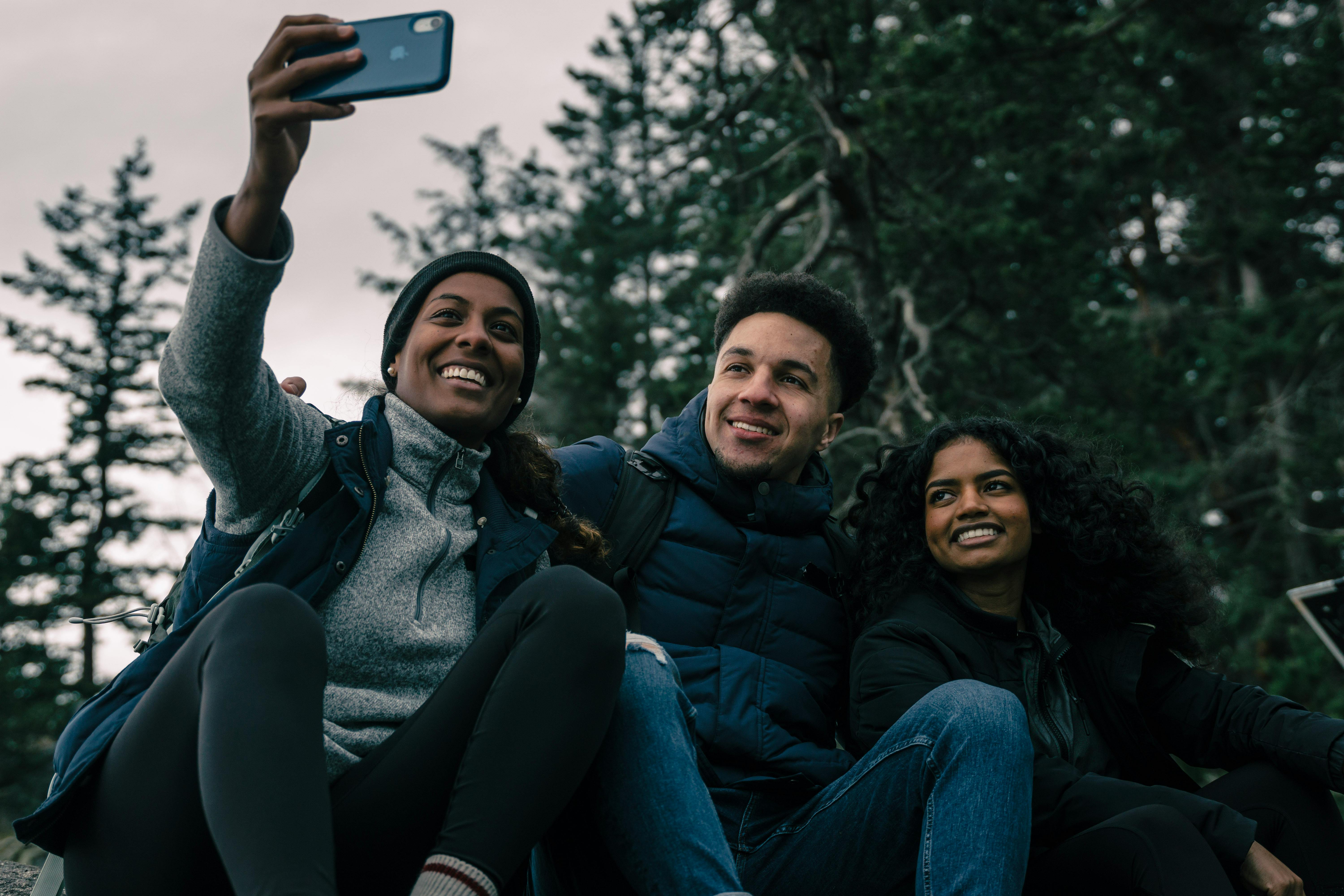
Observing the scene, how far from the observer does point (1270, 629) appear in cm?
1084

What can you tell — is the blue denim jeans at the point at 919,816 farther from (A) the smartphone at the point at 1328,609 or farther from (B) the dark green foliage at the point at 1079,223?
(B) the dark green foliage at the point at 1079,223

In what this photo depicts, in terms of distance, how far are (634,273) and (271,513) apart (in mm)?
18847

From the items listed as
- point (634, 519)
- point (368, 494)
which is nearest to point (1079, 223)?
point (634, 519)

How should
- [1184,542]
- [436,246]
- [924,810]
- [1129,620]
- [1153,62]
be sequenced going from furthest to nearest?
1. [436,246]
2. [1153,62]
3. [1184,542]
4. [1129,620]
5. [924,810]

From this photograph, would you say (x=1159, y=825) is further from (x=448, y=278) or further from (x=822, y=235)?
(x=822, y=235)

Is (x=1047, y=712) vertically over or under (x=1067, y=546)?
under

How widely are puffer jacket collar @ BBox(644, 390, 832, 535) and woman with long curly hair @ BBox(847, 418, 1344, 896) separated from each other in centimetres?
21

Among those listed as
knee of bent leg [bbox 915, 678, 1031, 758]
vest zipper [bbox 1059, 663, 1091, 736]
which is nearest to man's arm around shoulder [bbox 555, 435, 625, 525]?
knee of bent leg [bbox 915, 678, 1031, 758]

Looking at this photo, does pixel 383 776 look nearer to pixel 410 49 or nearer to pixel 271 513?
pixel 271 513

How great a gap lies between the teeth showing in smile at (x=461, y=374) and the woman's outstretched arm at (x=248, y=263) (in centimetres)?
56

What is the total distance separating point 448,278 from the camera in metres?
2.26

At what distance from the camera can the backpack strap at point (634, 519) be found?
2434mm

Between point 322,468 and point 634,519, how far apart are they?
913mm

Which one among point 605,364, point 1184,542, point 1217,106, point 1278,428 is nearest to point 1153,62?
point 1217,106
